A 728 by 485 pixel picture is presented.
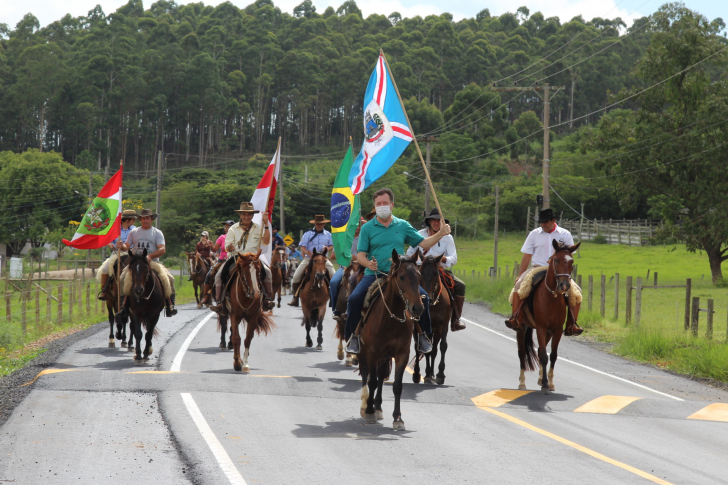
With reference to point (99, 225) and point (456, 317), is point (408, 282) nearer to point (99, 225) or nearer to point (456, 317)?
point (456, 317)

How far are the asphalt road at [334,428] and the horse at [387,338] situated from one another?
26 centimetres

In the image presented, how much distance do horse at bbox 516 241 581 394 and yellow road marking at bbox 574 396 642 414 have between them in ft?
2.58

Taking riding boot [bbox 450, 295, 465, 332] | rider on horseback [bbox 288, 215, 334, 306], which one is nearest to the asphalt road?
riding boot [bbox 450, 295, 465, 332]

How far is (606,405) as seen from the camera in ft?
33.9

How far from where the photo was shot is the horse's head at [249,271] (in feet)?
42.5

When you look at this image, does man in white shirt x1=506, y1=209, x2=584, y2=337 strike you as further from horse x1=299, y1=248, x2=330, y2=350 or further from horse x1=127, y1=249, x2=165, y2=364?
horse x1=127, y1=249, x2=165, y2=364

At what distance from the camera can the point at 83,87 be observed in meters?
112

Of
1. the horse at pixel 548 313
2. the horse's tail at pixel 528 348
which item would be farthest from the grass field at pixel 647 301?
the horse at pixel 548 313

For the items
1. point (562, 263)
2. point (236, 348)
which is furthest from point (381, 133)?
point (236, 348)

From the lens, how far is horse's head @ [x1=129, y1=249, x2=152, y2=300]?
13.2m

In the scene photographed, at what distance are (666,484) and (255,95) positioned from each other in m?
130

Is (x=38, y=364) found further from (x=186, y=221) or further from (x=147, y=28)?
(x=147, y=28)

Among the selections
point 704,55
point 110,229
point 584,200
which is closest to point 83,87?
point 584,200

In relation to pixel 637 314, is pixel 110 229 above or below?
above
